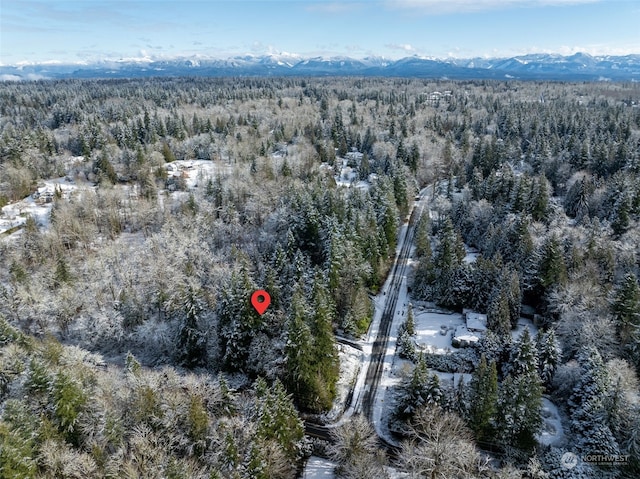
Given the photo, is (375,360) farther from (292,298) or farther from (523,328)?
(523,328)

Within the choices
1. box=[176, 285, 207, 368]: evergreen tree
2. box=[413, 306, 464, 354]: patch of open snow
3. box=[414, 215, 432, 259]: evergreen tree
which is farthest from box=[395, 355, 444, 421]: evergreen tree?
box=[414, 215, 432, 259]: evergreen tree

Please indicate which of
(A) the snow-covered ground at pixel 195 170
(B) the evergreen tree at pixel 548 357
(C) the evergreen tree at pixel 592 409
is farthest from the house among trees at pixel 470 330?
(A) the snow-covered ground at pixel 195 170

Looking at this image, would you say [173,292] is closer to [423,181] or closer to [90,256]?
[90,256]

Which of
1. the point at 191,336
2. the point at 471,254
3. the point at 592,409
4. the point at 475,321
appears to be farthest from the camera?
the point at 471,254

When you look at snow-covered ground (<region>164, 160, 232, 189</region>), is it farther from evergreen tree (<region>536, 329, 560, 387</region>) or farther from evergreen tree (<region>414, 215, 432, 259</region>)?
evergreen tree (<region>536, 329, 560, 387</region>)

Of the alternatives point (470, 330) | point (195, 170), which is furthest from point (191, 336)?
point (195, 170)

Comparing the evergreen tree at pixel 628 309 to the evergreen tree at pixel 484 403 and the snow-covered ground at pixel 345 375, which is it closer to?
the evergreen tree at pixel 484 403

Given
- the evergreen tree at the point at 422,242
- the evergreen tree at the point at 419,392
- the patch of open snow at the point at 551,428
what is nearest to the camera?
the patch of open snow at the point at 551,428
